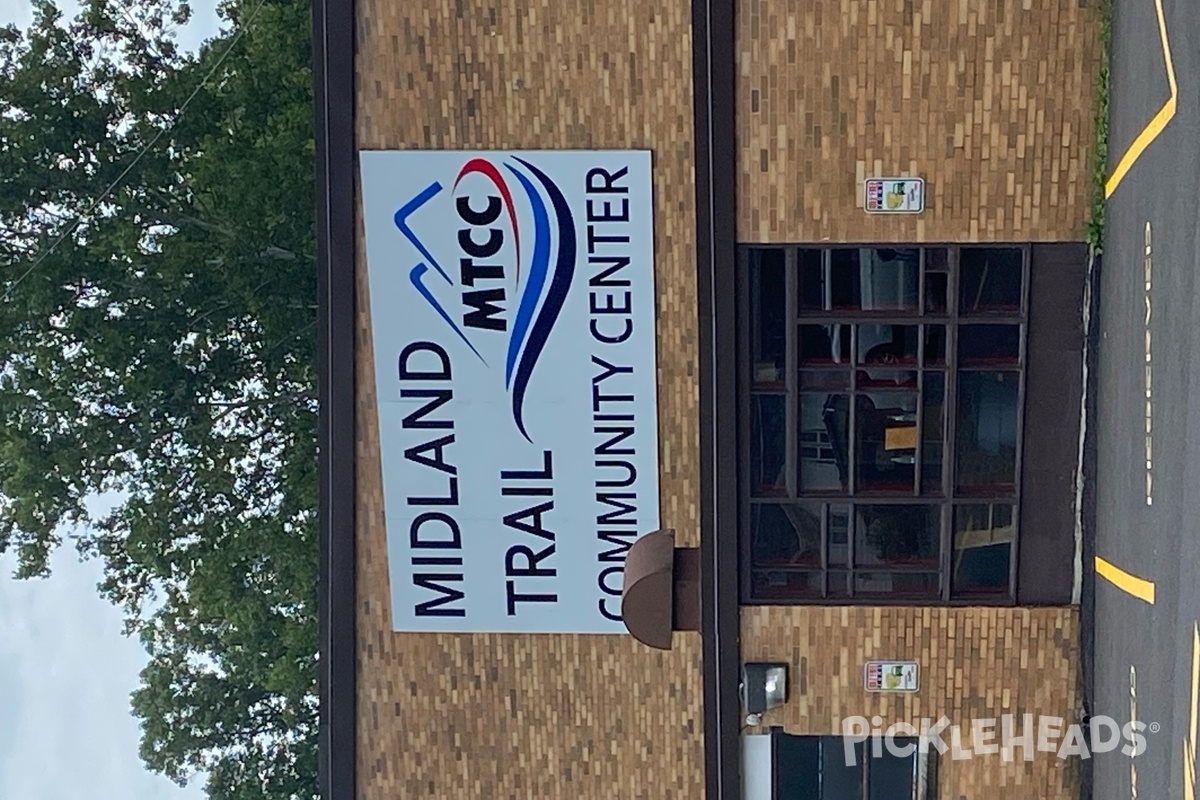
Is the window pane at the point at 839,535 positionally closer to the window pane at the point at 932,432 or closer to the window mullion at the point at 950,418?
the window pane at the point at 932,432

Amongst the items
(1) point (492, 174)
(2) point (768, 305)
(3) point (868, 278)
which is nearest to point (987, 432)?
(3) point (868, 278)

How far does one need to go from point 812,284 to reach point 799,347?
583mm

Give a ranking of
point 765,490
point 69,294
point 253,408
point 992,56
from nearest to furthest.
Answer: point 992,56 → point 765,490 → point 69,294 → point 253,408

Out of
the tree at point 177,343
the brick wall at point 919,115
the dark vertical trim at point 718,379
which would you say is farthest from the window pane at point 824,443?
the tree at point 177,343

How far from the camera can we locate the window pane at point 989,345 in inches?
424

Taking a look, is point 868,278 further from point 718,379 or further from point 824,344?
point 718,379

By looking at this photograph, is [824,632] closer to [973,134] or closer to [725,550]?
[725,550]

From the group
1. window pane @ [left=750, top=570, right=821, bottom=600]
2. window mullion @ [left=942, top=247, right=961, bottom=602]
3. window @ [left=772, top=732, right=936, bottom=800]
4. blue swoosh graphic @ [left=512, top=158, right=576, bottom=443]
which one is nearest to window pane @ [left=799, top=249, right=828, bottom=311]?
window mullion @ [left=942, top=247, right=961, bottom=602]

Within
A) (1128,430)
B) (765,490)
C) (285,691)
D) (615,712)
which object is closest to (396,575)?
(615,712)

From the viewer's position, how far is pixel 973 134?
10539 mm

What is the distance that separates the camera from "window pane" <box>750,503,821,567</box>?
1118 centimetres

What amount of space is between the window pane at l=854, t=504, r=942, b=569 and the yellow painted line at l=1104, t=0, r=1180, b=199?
3.38 m

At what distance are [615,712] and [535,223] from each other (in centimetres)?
471

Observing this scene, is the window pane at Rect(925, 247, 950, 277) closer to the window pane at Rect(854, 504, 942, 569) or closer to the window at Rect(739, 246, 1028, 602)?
the window at Rect(739, 246, 1028, 602)
